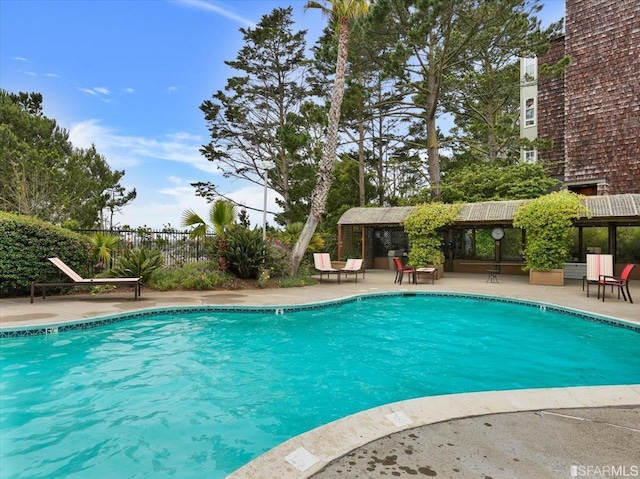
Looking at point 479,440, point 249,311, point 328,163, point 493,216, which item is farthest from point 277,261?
point 479,440

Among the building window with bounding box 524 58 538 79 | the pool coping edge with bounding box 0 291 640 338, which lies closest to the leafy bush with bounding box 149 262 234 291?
the pool coping edge with bounding box 0 291 640 338

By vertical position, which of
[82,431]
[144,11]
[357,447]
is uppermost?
[144,11]

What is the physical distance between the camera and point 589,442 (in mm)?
2549

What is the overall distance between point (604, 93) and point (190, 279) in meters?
18.8

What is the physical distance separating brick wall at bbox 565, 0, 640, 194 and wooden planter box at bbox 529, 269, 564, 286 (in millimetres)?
7727

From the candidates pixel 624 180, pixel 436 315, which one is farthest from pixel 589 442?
pixel 624 180

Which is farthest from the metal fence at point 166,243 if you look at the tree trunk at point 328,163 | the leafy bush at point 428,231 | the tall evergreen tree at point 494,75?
the tall evergreen tree at point 494,75

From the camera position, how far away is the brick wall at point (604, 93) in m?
16.1

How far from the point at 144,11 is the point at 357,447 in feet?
44.6

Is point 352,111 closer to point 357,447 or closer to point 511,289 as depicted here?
point 511,289

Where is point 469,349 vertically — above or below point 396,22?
below

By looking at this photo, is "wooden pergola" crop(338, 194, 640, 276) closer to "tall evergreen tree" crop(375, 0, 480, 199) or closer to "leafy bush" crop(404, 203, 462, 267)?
"leafy bush" crop(404, 203, 462, 267)

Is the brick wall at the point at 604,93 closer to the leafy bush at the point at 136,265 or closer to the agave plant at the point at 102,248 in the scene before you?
the leafy bush at the point at 136,265

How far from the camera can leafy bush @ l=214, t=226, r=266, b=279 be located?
36.9 ft
